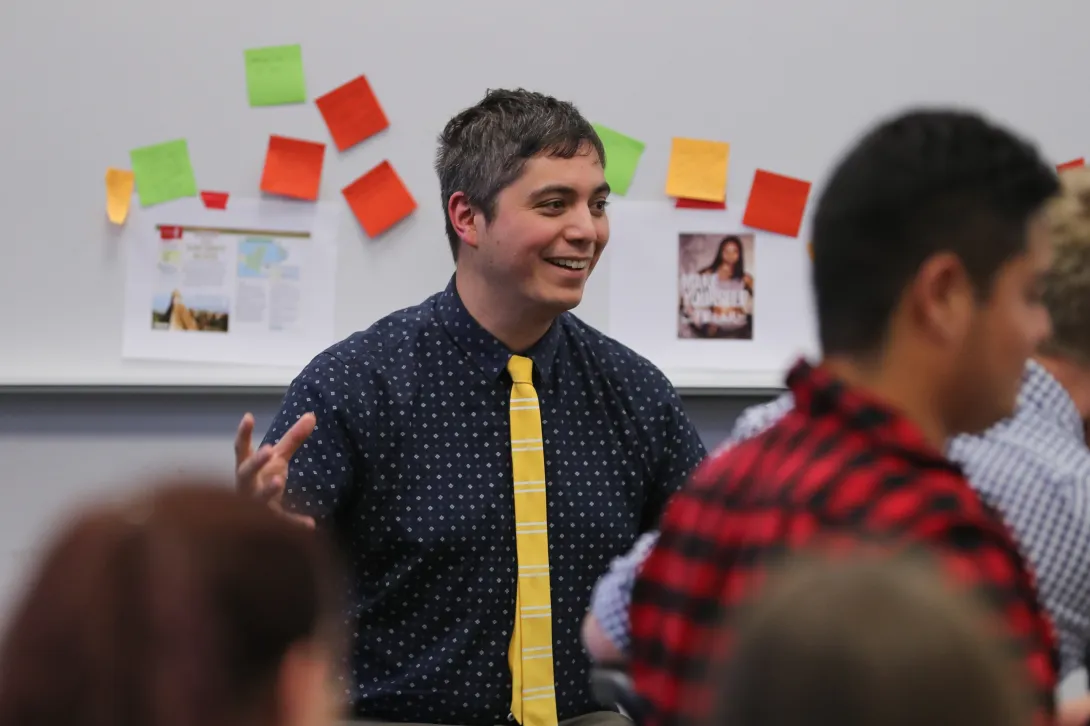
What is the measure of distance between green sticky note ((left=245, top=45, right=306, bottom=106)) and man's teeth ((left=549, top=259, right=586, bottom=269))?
2.51ft

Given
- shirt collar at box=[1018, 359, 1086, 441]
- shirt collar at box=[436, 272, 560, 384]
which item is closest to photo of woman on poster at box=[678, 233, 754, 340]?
shirt collar at box=[436, 272, 560, 384]

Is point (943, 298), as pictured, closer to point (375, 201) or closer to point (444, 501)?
point (444, 501)

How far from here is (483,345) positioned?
175 cm

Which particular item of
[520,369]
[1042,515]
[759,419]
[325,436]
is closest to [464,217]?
[520,369]

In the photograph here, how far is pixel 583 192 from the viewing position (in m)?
1.82

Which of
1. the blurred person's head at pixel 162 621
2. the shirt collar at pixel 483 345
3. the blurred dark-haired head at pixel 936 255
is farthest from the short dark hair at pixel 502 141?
the blurred person's head at pixel 162 621

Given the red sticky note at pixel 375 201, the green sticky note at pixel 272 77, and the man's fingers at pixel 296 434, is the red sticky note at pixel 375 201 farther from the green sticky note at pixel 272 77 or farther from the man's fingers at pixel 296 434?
the man's fingers at pixel 296 434

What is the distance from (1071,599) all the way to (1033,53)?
5.61 ft

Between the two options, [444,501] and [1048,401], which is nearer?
[1048,401]

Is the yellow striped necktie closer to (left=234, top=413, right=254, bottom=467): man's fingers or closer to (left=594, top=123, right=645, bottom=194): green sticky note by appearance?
(left=234, top=413, right=254, bottom=467): man's fingers

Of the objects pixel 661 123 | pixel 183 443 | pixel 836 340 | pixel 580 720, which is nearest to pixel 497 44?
pixel 661 123

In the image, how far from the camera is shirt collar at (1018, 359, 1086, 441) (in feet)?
3.68

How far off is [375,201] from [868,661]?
191 cm

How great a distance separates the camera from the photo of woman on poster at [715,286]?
2359 millimetres
